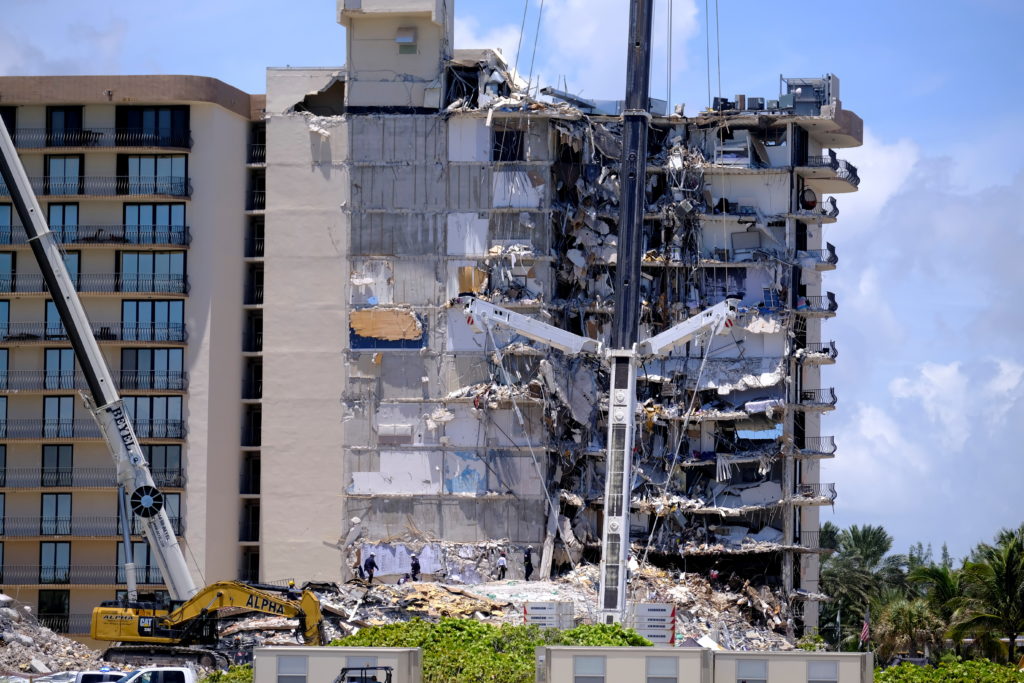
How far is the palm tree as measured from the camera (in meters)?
73.3

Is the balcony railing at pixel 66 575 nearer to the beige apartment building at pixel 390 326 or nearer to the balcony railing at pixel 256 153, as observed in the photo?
the beige apartment building at pixel 390 326

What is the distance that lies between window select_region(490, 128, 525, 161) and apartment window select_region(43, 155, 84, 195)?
1807 cm

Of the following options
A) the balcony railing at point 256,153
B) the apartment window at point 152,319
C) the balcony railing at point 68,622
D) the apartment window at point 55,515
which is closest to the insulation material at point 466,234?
the balcony railing at point 256,153

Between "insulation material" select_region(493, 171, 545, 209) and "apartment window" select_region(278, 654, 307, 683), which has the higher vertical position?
"insulation material" select_region(493, 171, 545, 209)

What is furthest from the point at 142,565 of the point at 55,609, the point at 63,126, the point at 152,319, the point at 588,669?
the point at 588,669

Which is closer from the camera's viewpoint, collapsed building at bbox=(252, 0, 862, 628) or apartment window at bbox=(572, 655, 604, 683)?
apartment window at bbox=(572, 655, 604, 683)

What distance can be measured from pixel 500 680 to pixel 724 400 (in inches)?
1337

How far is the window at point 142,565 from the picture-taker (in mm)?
88188

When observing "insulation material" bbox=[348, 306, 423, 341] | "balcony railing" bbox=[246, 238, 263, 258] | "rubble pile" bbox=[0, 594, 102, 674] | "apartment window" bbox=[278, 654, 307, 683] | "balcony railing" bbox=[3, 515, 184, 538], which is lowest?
"rubble pile" bbox=[0, 594, 102, 674]

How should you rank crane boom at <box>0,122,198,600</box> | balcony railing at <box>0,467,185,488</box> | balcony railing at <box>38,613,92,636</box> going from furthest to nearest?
balcony railing at <box>0,467,185,488</box> → balcony railing at <box>38,613,92,636</box> → crane boom at <box>0,122,198,600</box>

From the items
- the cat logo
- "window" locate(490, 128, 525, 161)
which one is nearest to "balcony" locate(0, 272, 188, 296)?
"window" locate(490, 128, 525, 161)

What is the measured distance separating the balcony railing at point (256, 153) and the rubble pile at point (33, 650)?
990 inches

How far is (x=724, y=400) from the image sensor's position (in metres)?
91.5

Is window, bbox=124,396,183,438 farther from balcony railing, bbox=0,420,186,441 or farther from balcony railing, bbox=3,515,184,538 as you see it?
balcony railing, bbox=3,515,184,538
